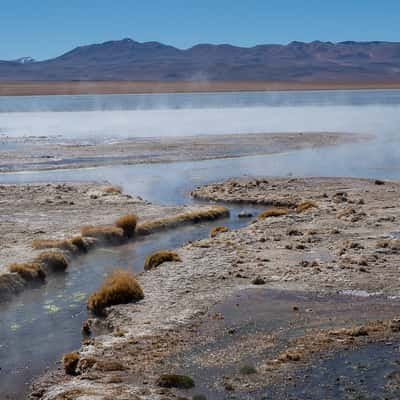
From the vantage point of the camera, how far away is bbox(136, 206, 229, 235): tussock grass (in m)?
25.6

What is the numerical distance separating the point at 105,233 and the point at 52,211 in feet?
17.5

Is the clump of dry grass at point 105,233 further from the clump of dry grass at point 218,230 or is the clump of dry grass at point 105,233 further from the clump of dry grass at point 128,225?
the clump of dry grass at point 218,230

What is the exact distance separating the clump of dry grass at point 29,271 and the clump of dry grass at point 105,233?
14.2 feet

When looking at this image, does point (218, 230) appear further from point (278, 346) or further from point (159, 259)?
point (278, 346)

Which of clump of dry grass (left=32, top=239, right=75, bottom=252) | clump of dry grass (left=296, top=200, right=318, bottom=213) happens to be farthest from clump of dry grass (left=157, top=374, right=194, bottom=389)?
clump of dry grass (left=296, top=200, right=318, bottom=213)

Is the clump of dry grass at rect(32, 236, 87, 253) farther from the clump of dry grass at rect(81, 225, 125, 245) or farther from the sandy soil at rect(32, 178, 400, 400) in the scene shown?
the sandy soil at rect(32, 178, 400, 400)

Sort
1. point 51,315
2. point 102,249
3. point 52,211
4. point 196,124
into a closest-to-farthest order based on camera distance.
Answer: point 51,315
point 102,249
point 52,211
point 196,124

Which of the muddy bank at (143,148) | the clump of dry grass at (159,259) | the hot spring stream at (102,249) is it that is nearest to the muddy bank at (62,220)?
the hot spring stream at (102,249)

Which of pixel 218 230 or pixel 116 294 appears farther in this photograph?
pixel 218 230

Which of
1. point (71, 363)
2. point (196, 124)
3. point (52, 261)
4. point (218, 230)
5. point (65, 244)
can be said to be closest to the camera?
point (71, 363)

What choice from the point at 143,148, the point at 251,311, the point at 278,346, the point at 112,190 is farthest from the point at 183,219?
the point at 143,148

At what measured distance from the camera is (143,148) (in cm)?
5325

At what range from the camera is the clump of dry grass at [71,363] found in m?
12.9

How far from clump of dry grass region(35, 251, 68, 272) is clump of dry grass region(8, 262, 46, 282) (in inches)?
21.2
